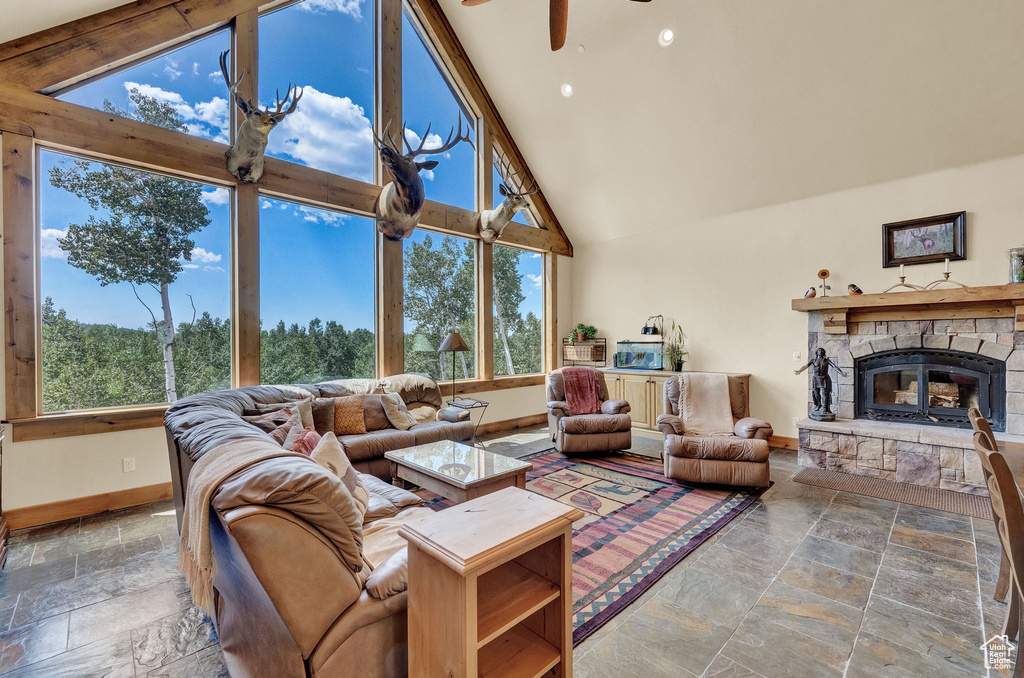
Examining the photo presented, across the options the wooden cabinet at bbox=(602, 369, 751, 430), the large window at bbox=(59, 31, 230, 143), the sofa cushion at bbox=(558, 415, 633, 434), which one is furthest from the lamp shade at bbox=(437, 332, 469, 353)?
the large window at bbox=(59, 31, 230, 143)

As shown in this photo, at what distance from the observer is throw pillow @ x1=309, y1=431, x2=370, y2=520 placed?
1809 millimetres

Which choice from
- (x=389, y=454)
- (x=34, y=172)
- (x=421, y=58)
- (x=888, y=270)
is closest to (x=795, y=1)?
(x=888, y=270)

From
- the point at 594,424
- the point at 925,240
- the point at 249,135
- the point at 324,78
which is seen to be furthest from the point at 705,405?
the point at 324,78

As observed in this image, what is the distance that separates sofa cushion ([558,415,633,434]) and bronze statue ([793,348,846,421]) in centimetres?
196

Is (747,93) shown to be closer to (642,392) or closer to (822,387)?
(822,387)

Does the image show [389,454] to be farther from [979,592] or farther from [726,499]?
[979,592]

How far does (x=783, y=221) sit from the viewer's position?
4832 mm

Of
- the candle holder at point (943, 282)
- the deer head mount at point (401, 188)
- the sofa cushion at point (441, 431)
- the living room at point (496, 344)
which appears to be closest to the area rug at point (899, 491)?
the living room at point (496, 344)

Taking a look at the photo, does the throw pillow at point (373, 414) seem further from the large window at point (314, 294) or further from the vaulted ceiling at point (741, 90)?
the vaulted ceiling at point (741, 90)

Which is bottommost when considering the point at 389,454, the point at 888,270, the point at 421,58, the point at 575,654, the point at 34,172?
the point at 575,654

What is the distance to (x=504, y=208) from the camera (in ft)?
17.6

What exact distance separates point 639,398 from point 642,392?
0.09 meters

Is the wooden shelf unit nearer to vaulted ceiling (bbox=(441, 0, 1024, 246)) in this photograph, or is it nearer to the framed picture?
vaulted ceiling (bbox=(441, 0, 1024, 246))

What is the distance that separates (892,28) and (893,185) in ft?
4.82
